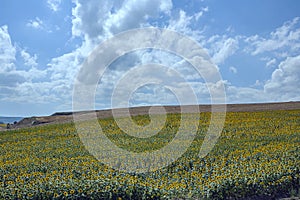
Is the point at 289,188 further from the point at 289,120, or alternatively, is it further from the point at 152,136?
the point at 289,120

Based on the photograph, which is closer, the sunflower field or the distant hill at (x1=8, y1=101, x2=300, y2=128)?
the sunflower field

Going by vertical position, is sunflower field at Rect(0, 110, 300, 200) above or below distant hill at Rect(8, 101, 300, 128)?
below

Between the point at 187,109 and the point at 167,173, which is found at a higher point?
the point at 187,109

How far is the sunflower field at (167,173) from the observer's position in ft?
27.9

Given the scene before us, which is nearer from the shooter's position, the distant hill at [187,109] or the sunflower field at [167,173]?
the sunflower field at [167,173]

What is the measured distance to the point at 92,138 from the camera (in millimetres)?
20422

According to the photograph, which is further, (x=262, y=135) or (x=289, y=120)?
(x=289, y=120)

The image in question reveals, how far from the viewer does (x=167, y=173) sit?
11.2 m

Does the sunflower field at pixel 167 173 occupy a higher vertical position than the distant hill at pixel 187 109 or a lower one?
lower

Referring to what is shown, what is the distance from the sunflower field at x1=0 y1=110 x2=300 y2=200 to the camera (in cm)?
852

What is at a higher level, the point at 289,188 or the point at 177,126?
the point at 177,126

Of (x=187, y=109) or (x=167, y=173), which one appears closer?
(x=167, y=173)

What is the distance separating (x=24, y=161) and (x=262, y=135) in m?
12.8

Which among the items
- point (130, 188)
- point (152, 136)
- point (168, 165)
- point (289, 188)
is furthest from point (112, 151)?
point (289, 188)
